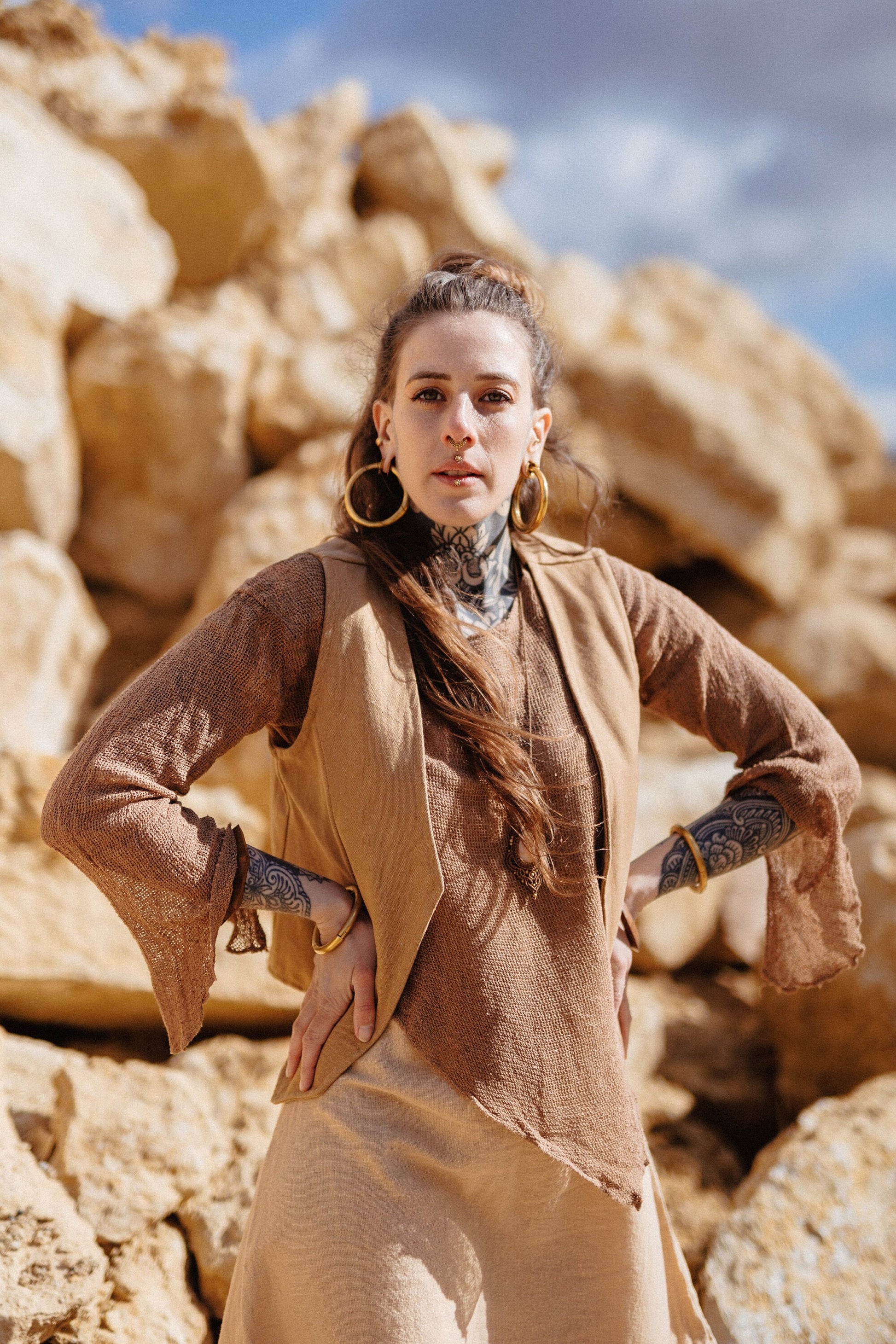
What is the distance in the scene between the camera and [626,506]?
6.54m

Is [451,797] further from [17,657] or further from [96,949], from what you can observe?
[17,657]

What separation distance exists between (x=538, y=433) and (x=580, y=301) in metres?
6.62

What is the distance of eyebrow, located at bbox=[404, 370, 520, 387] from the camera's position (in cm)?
178

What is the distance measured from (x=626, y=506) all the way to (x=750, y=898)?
9.60ft

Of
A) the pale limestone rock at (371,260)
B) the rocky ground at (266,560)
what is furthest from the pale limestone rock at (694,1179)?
the pale limestone rock at (371,260)

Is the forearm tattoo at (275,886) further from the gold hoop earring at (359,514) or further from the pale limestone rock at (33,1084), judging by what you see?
the pale limestone rock at (33,1084)

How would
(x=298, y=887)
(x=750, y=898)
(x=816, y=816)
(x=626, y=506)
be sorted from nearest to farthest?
(x=298, y=887) → (x=816, y=816) → (x=750, y=898) → (x=626, y=506)

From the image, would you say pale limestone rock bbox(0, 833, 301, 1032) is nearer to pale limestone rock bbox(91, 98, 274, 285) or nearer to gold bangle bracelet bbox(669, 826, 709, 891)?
gold bangle bracelet bbox(669, 826, 709, 891)

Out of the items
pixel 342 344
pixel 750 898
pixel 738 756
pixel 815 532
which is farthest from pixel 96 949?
pixel 815 532

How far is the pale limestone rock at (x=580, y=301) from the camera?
732cm

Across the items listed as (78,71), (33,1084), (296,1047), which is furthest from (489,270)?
(78,71)

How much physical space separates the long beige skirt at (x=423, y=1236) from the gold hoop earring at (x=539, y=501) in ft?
3.04

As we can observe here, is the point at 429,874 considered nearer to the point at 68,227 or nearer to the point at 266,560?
the point at 266,560

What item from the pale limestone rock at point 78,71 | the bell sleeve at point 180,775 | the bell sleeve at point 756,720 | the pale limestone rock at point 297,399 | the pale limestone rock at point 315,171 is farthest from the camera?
the pale limestone rock at point 315,171
